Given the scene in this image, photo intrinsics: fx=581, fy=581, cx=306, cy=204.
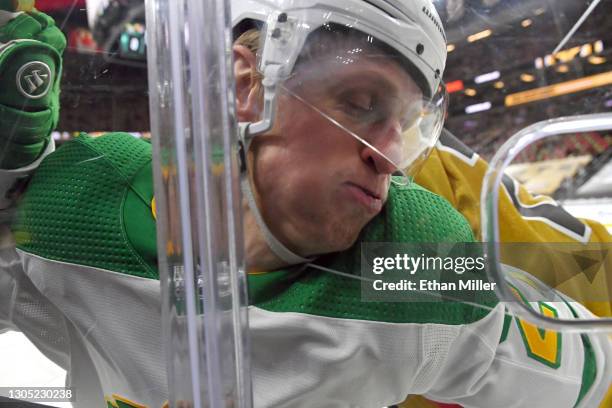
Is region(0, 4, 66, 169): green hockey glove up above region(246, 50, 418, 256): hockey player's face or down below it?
above

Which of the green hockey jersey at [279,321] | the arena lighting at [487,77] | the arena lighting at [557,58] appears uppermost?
the arena lighting at [557,58]

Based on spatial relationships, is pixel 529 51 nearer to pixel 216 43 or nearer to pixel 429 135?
pixel 429 135

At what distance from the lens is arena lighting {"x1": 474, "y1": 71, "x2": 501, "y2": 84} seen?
1.85 feet

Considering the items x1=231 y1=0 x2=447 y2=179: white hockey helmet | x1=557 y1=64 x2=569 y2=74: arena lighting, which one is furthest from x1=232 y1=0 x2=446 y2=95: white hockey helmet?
x1=557 y1=64 x2=569 y2=74: arena lighting

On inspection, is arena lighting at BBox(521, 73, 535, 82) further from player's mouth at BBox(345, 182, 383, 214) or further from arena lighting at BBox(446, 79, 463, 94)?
player's mouth at BBox(345, 182, 383, 214)

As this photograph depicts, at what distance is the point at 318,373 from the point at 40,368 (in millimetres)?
310

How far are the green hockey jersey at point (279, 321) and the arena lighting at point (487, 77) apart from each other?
0.12 metres

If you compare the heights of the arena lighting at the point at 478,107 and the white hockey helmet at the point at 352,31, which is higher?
the white hockey helmet at the point at 352,31

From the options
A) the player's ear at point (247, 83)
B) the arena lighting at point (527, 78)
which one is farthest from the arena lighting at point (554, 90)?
the player's ear at point (247, 83)

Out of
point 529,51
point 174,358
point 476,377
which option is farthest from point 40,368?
point 529,51

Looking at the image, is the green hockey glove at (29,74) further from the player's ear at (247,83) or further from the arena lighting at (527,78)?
the arena lighting at (527,78)

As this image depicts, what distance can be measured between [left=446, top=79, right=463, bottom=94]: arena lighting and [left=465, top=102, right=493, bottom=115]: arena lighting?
0.02 m

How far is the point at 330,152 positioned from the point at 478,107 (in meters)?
0.15

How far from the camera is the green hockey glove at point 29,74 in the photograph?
604 millimetres
